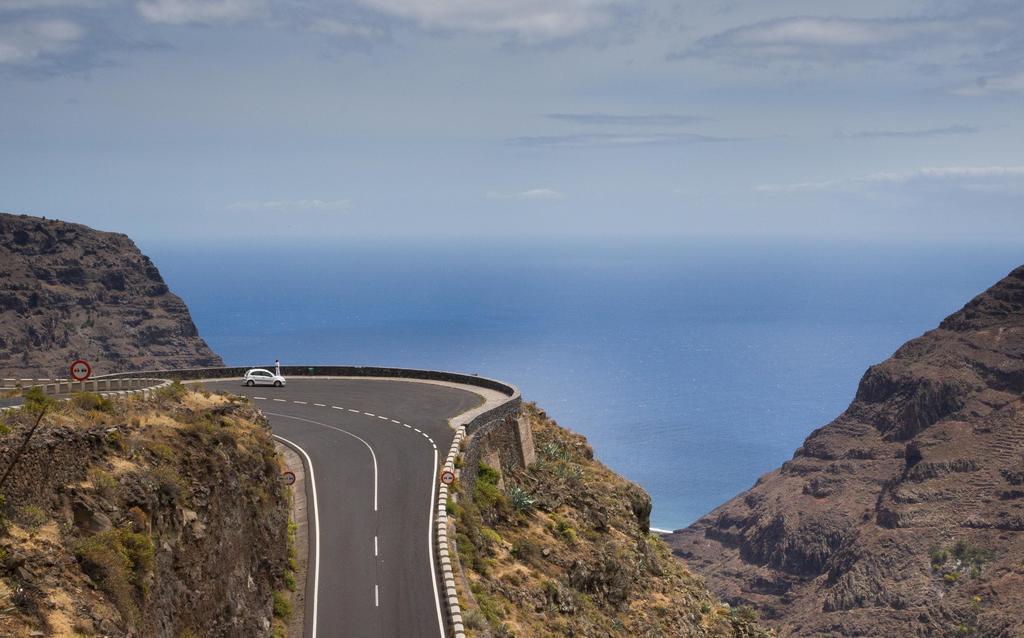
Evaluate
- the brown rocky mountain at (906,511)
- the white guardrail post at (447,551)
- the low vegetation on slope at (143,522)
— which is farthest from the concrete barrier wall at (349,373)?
the brown rocky mountain at (906,511)

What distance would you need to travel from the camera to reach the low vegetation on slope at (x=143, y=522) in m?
19.3

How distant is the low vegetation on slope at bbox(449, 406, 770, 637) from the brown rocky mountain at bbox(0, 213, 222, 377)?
12427 cm

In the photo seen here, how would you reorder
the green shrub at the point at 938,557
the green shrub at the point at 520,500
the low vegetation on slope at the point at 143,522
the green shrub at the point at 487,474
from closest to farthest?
the low vegetation on slope at the point at 143,522 < the green shrub at the point at 487,474 < the green shrub at the point at 520,500 < the green shrub at the point at 938,557

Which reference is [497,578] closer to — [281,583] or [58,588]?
[281,583]

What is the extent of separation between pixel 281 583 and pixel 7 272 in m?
166

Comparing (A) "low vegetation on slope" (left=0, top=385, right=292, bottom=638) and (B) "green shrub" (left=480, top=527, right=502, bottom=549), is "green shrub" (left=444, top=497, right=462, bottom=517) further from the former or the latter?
(A) "low vegetation on slope" (left=0, top=385, right=292, bottom=638)

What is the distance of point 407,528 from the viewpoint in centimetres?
3550

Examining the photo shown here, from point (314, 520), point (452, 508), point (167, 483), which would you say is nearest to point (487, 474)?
point (452, 508)

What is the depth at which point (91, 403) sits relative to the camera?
26469 millimetres

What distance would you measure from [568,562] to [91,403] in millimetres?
20753

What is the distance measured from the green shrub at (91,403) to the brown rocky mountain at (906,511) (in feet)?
309

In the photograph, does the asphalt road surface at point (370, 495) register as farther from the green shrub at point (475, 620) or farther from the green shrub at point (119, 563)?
the green shrub at point (119, 563)

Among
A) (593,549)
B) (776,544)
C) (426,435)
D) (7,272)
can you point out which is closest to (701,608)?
(593,549)

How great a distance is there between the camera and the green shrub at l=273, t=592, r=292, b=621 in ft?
97.3
